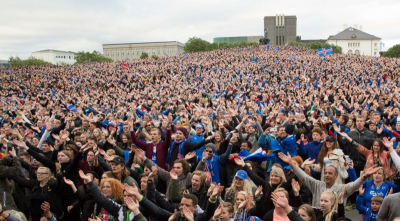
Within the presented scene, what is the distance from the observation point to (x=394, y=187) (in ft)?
15.1

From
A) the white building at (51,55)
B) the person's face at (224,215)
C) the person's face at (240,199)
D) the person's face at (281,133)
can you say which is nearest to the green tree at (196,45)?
the white building at (51,55)

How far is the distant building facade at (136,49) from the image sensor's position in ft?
376

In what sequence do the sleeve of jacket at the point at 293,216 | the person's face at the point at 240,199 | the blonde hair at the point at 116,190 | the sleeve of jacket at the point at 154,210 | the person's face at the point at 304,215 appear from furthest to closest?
the blonde hair at the point at 116,190
the person's face at the point at 240,199
the sleeve of jacket at the point at 154,210
the person's face at the point at 304,215
the sleeve of jacket at the point at 293,216

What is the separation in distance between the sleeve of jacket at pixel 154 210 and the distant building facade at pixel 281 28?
113 m

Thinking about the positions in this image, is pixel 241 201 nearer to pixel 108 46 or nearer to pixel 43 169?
pixel 43 169

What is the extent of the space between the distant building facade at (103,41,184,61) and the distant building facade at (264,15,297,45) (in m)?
31.3

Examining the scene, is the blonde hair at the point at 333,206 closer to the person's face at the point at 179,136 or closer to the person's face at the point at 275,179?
the person's face at the point at 275,179

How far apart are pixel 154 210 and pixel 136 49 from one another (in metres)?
116

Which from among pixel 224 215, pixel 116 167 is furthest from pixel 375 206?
pixel 116 167

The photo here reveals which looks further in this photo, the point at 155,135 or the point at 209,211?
the point at 155,135

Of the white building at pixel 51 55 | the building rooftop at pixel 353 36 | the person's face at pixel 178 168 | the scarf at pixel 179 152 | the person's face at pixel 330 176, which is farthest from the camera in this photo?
the white building at pixel 51 55

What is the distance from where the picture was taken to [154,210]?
368 centimetres

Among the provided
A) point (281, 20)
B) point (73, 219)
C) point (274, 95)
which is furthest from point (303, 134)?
point (281, 20)

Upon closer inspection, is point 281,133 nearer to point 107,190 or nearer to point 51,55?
point 107,190
